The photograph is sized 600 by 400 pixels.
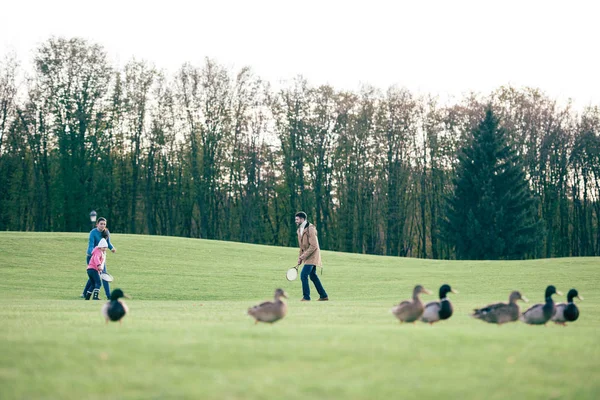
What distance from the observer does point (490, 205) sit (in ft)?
186

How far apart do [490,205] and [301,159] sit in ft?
67.9

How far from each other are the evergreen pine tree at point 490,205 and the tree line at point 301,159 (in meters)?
5.71

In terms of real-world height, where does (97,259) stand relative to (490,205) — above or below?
below

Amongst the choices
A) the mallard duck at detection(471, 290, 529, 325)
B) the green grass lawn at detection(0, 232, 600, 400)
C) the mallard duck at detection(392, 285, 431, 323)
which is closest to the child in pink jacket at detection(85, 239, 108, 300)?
the green grass lawn at detection(0, 232, 600, 400)

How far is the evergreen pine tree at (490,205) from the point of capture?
56.4 meters

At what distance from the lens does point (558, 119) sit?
6900 cm

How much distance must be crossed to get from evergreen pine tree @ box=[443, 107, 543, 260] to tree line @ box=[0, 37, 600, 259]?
5713 millimetres

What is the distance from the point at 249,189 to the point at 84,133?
55.7 feet

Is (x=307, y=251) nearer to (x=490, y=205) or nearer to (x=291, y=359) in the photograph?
(x=291, y=359)

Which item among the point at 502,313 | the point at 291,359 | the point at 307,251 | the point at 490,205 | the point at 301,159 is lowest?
the point at 291,359

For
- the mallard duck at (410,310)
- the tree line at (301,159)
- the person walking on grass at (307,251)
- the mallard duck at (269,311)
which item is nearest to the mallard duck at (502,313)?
the mallard duck at (410,310)

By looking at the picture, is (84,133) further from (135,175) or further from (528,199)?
(528,199)

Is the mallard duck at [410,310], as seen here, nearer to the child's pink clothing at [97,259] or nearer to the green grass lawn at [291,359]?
the green grass lawn at [291,359]

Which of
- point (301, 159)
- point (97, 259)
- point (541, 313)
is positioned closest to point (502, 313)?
point (541, 313)
